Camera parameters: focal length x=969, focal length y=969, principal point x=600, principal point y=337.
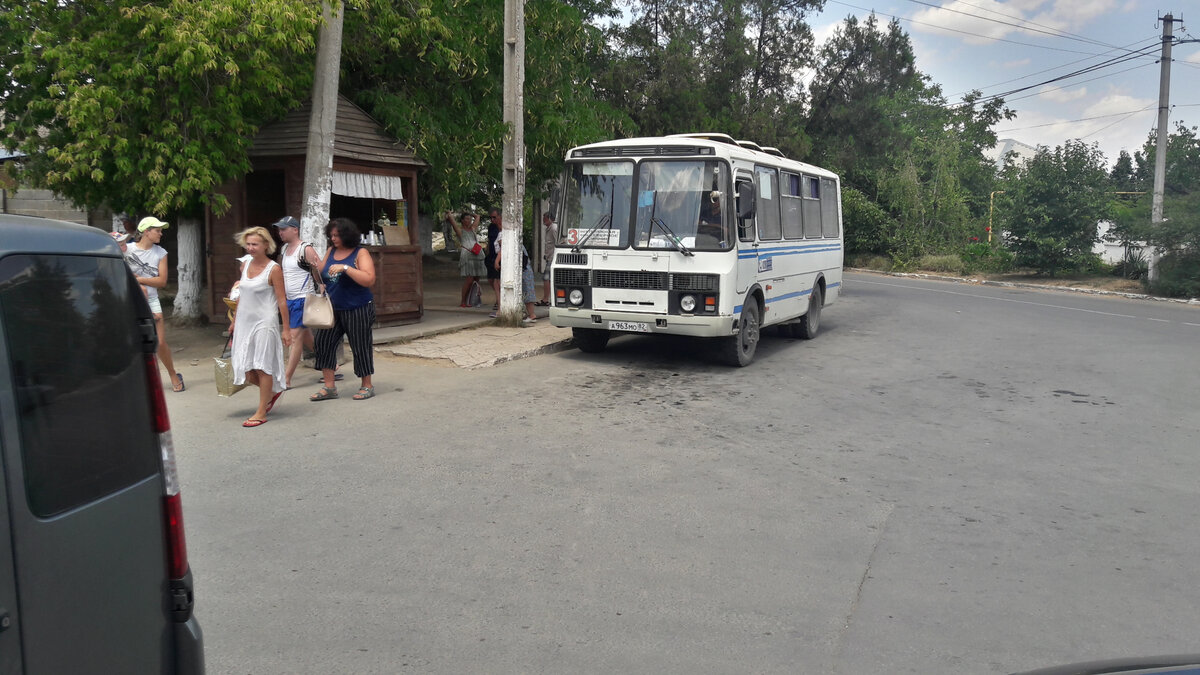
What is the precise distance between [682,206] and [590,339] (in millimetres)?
2278

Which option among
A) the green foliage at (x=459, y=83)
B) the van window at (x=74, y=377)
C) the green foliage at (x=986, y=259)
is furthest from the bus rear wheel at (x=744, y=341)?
the green foliage at (x=986, y=259)

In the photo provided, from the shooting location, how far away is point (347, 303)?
9.11 m

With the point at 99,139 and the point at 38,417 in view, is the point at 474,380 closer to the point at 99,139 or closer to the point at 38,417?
the point at 99,139

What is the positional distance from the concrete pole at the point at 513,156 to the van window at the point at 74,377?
1159cm

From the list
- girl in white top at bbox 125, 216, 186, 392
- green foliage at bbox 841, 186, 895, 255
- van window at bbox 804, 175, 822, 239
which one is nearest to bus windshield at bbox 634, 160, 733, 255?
van window at bbox 804, 175, 822, 239

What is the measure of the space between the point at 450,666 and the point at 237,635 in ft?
3.27

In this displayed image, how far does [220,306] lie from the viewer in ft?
47.6

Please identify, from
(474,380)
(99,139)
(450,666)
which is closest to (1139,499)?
(450,666)

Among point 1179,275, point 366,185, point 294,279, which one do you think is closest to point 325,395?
point 294,279

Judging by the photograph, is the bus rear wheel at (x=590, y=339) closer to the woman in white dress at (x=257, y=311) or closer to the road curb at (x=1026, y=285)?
the woman in white dress at (x=257, y=311)

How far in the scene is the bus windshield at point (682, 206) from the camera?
450 inches

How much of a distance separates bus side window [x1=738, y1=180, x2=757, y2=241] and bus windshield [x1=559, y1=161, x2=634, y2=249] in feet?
4.41

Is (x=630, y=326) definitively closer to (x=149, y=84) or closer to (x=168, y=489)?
(x=149, y=84)

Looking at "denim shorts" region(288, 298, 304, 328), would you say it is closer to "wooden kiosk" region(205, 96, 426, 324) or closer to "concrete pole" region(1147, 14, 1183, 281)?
"wooden kiosk" region(205, 96, 426, 324)
